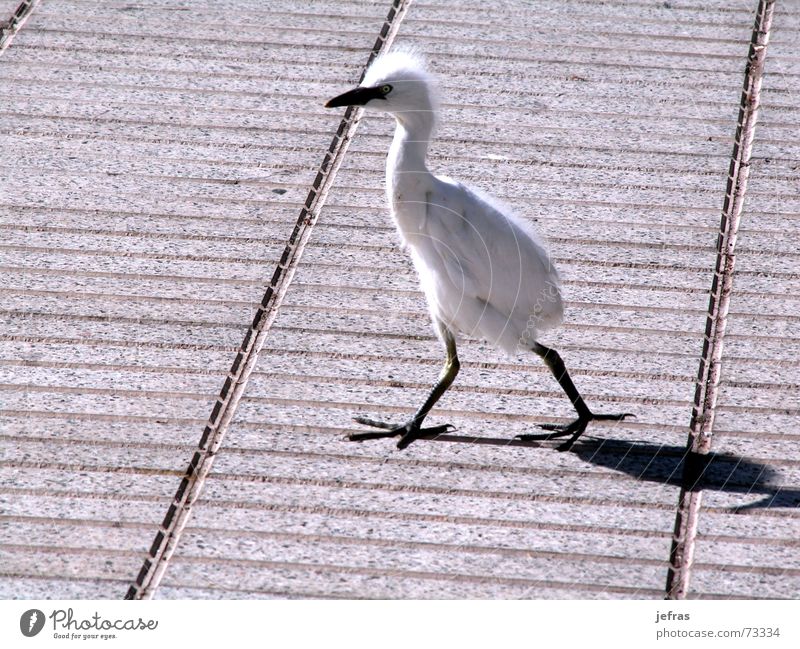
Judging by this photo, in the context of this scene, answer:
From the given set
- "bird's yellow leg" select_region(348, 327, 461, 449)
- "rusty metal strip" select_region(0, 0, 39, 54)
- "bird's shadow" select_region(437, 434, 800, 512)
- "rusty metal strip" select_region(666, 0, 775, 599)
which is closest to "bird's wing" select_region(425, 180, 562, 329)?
"bird's yellow leg" select_region(348, 327, 461, 449)

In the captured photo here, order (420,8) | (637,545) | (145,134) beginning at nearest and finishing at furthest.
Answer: (637,545)
(145,134)
(420,8)

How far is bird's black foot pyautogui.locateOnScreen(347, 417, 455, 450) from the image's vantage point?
4.26 meters

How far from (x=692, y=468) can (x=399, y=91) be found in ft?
5.31

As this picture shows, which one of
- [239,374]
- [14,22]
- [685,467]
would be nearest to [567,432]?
[685,467]

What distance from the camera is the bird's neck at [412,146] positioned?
167 inches

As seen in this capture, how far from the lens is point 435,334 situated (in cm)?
480

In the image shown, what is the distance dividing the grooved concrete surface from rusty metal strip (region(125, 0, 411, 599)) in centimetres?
4

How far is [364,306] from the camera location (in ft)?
16.3

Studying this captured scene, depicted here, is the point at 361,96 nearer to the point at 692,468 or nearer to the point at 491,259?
the point at 491,259

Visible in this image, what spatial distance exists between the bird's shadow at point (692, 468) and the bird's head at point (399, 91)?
1.30m

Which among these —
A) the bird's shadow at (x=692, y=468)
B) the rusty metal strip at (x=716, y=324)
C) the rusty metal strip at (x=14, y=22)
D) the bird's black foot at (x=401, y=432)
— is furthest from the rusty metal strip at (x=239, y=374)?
the rusty metal strip at (x=14, y=22)
